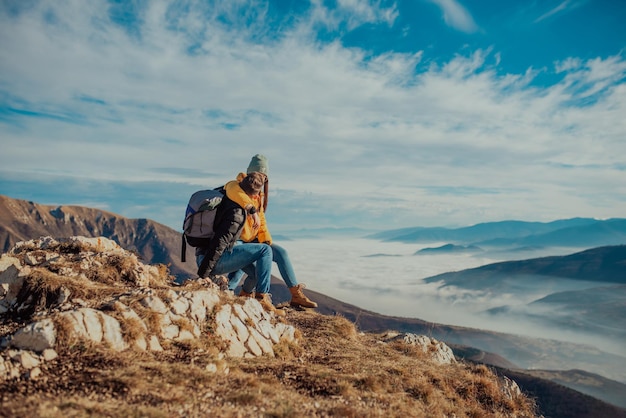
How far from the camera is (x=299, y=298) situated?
549 inches

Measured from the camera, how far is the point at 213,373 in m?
7.36

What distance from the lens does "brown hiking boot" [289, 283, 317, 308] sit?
44.4ft

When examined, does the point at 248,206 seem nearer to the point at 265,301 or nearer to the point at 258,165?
the point at 258,165

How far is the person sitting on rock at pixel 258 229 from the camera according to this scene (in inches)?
400

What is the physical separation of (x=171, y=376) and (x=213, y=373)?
84 cm

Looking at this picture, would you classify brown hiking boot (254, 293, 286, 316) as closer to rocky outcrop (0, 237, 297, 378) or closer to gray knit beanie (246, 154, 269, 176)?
rocky outcrop (0, 237, 297, 378)

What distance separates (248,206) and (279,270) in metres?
2.64

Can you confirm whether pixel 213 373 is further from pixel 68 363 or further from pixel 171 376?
pixel 68 363

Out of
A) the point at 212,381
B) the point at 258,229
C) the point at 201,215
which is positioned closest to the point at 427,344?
the point at 258,229

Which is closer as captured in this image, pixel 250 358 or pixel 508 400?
pixel 250 358

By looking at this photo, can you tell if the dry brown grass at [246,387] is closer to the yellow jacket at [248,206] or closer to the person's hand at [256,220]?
the yellow jacket at [248,206]

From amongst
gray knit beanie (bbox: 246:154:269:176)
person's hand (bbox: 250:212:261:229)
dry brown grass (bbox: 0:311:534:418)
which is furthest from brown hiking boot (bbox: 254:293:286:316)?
gray knit beanie (bbox: 246:154:269:176)

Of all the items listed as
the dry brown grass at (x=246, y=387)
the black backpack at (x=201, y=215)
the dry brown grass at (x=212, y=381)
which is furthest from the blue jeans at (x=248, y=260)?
the dry brown grass at (x=246, y=387)

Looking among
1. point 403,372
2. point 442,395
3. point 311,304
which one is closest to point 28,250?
point 311,304
